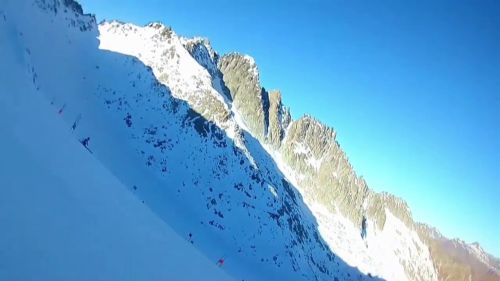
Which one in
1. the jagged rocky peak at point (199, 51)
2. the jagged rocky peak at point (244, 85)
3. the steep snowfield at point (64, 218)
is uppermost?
the jagged rocky peak at point (244, 85)

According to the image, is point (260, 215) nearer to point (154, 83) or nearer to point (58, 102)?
point (154, 83)

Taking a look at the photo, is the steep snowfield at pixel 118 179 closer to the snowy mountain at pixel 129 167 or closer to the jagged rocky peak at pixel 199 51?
the snowy mountain at pixel 129 167

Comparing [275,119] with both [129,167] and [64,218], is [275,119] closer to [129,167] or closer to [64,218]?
[129,167]

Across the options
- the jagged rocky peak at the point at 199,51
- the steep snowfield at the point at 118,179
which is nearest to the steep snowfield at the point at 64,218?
the steep snowfield at the point at 118,179

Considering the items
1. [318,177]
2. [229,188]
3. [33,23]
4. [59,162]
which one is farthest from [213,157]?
[318,177]

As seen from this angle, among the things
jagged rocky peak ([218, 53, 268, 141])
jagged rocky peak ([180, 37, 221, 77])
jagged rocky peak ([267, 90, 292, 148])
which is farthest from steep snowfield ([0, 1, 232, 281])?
jagged rocky peak ([267, 90, 292, 148])

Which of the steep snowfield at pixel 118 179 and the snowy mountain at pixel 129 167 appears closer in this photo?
the steep snowfield at pixel 118 179

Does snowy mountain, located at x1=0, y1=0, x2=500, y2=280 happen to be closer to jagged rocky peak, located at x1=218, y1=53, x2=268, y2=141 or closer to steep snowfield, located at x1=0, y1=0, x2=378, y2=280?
steep snowfield, located at x1=0, y1=0, x2=378, y2=280
